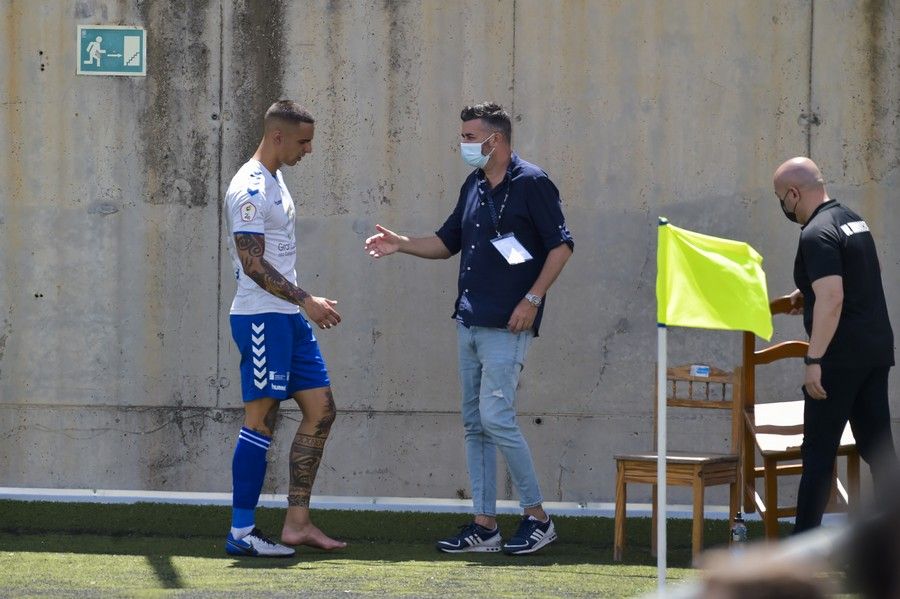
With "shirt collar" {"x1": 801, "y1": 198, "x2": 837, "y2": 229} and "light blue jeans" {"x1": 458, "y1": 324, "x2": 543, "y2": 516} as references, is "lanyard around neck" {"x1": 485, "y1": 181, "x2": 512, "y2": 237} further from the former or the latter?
"shirt collar" {"x1": 801, "y1": 198, "x2": 837, "y2": 229}

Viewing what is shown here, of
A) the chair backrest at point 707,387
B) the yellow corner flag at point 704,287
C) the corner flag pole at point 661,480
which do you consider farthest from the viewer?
the chair backrest at point 707,387

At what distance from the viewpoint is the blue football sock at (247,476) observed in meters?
5.03

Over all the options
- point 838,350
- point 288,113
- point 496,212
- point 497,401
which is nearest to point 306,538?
point 497,401

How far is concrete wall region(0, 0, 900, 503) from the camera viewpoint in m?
6.48

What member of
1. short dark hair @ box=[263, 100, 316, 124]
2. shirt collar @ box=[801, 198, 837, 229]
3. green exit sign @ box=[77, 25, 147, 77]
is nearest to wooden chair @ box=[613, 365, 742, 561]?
shirt collar @ box=[801, 198, 837, 229]

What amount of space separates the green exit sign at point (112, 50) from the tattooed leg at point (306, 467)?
2.28 meters

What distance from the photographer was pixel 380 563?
4953mm

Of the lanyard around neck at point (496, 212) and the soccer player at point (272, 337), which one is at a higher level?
the lanyard around neck at point (496, 212)

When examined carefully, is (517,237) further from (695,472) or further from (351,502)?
(351,502)

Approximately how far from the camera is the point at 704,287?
4.02 meters

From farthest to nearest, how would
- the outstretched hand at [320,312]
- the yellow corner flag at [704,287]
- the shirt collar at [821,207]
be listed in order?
the outstretched hand at [320,312] < the shirt collar at [821,207] < the yellow corner flag at [704,287]

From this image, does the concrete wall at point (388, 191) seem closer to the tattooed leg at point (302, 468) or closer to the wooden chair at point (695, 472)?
the wooden chair at point (695, 472)

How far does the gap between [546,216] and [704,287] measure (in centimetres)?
135

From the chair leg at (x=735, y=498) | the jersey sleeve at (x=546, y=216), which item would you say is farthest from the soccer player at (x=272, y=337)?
the chair leg at (x=735, y=498)
